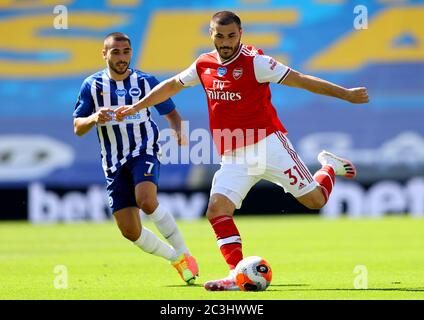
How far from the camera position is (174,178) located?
1988 centimetres

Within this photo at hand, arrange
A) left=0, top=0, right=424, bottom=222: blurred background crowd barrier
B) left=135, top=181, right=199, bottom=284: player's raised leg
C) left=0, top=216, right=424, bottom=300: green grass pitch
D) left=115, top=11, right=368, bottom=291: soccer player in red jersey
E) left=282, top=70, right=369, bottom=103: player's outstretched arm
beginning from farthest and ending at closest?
left=0, top=0, right=424, bottom=222: blurred background crowd barrier, left=135, top=181, right=199, bottom=284: player's raised leg, left=115, top=11, right=368, bottom=291: soccer player in red jersey, left=0, top=216, right=424, bottom=300: green grass pitch, left=282, top=70, right=369, bottom=103: player's outstretched arm

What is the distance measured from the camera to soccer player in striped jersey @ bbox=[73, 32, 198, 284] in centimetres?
909

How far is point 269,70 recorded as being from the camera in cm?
807

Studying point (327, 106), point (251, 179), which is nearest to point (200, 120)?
point (327, 106)

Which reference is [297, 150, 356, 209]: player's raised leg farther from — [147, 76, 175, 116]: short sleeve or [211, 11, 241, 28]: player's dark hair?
Answer: [211, 11, 241, 28]: player's dark hair

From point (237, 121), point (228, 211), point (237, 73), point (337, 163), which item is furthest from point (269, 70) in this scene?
point (337, 163)

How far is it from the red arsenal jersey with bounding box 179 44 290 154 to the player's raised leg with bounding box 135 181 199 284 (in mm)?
980

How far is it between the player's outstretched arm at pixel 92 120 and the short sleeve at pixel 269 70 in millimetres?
1354

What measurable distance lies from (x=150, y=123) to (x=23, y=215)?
11.1m

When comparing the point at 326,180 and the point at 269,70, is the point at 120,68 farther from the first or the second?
the point at 326,180

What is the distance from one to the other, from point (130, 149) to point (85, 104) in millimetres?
621

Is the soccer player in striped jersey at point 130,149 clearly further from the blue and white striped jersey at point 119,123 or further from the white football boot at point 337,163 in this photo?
the white football boot at point 337,163

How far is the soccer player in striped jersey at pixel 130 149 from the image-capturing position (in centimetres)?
909

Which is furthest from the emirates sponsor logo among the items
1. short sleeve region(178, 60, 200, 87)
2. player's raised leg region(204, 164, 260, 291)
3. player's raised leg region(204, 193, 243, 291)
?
player's raised leg region(204, 193, 243, 291)
